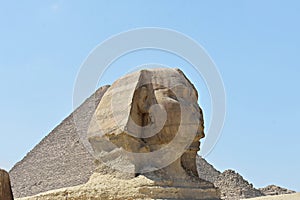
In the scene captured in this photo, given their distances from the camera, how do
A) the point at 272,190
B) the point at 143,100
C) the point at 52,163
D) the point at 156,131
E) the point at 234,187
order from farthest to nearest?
1. the point at 52,163
2. the point at 272,190
3. the point at 234,187
4. the point at 143,100
5. the point at 156,131

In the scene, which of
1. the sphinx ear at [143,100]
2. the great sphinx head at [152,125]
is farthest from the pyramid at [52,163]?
the sphinx ear at [143,100]

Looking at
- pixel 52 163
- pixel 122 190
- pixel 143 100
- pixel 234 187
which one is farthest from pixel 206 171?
pixel 122 190

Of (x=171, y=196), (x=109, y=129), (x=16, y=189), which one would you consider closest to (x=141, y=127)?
(x=109, y=129)

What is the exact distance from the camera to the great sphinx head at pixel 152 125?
927 centimetres

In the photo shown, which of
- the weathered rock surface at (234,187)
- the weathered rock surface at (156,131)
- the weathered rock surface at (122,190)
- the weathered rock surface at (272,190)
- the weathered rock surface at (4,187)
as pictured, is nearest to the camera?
the weathered rock surface at (4,187)

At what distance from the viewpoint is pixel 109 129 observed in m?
9.61

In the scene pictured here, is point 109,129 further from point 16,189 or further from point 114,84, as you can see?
point 16,189

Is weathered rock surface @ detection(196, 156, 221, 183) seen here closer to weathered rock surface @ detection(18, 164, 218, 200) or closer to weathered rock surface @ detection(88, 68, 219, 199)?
weathered rock surface @ detection(88, 68, 219, 199)

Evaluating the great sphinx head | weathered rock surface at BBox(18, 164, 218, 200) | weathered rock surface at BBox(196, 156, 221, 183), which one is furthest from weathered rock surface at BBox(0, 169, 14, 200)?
weathered rock surface at BBox(196, 156, 221, 183)

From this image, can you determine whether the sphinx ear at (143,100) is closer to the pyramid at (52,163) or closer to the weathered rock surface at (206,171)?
the pyramid at (52,163)

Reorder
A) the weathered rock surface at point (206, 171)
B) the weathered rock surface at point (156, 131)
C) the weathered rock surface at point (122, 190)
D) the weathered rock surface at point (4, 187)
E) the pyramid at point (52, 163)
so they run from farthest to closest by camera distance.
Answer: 1. the weathered rock surface at point (206, 171)
2. the pyramid at point (52, 163)
3. the weathered rock surface at point (156, 131)
4. the weathered rock surface at point (122, 190)
5. the weathered rock surface at point (4, 187)

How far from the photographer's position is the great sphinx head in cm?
927

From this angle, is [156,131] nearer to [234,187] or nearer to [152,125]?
[152,125]

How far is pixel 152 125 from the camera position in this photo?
9.38 meters
